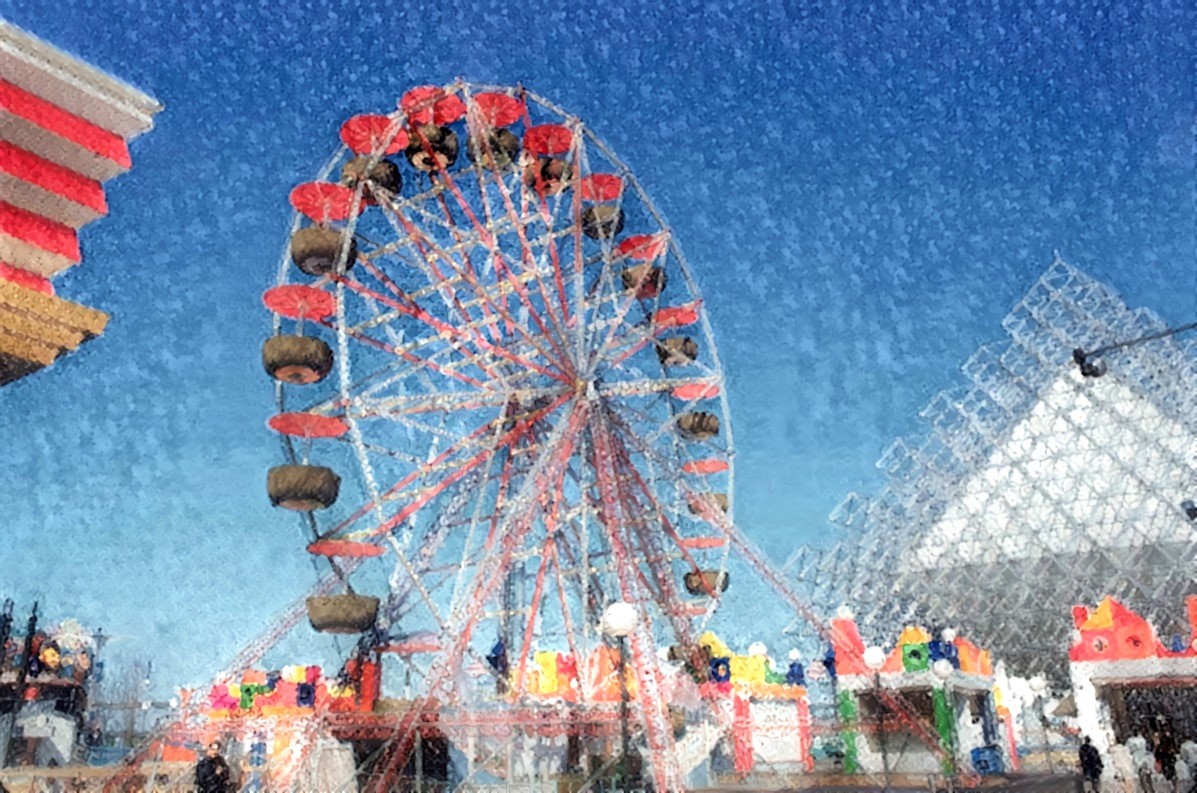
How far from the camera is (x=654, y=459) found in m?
21.3

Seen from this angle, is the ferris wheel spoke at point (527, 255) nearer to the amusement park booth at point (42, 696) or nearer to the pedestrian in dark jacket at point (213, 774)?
the pedestrian in dark jacket at point (213, 774)

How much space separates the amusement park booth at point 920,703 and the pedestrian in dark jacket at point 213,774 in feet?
51.7

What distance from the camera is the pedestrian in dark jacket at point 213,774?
1073cm

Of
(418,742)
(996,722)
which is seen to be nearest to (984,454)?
(996,722)

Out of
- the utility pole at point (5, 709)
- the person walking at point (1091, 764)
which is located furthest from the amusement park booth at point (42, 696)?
the person walking at point (1091, 764)

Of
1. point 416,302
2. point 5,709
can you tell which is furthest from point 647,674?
point 5,709

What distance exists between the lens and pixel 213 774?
10.8 meters

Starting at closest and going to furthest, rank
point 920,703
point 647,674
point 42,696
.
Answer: point 647,674 → point 920,703 → point 42,696

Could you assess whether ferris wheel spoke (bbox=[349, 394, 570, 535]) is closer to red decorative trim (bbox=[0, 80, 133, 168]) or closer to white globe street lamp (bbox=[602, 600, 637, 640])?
white globe street lamp (bbox=[602, 600, 637, 640])

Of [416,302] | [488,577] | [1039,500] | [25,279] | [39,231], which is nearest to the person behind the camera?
[25,279]

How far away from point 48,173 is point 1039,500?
56.9 metres

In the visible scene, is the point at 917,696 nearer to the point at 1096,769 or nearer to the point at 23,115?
the point at 1096,769

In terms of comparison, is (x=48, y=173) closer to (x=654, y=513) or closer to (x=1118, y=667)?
(x=654, y=513)

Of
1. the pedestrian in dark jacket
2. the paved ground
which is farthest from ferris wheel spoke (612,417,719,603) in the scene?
the pedestrian in dark jacket
